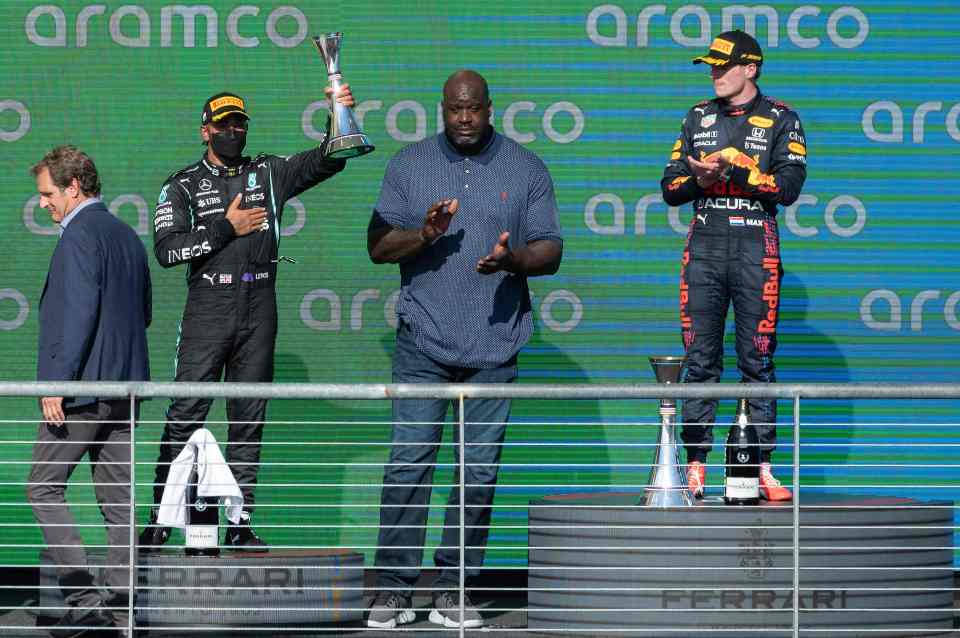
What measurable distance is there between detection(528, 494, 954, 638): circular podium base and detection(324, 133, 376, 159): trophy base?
4.57 feet

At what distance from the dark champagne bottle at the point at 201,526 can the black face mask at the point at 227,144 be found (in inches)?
50.4

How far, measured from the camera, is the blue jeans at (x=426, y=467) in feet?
16.6

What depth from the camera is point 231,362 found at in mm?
5672

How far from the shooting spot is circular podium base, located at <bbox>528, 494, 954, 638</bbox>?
461cm

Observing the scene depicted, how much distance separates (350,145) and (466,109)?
1.38ft

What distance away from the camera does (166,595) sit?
4.80m

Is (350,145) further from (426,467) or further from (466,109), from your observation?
(426,467)

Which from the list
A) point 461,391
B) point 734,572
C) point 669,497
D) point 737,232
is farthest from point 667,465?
point 461,391

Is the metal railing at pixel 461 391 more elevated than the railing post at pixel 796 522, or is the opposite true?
the metal railing at pixel 461 391

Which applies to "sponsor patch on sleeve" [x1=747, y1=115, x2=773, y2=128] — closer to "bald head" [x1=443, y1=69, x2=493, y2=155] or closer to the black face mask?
"bald head" [x1=443, y1=69, x2=493, y2=155]

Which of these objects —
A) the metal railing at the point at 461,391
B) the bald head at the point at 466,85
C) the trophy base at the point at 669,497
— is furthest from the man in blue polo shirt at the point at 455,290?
the metal railing at the point at 461,391

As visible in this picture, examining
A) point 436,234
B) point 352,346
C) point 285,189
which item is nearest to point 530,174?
point 436,234

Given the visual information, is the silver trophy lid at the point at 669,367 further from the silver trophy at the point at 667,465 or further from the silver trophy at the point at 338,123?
the silver trophy at the point at 338,123

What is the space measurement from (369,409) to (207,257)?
1124 mm
